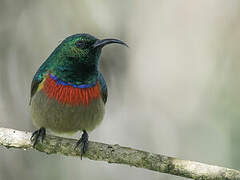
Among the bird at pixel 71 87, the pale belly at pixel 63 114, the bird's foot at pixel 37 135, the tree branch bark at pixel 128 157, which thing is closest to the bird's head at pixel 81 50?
the bird at pixel 71 87

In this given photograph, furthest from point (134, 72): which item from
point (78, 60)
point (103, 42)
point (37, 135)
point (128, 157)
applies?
point (128, 157)

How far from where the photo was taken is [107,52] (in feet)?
25.7

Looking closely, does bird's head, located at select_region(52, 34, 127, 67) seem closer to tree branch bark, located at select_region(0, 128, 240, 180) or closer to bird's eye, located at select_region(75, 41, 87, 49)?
bird's eye, located at select_region(75, 41, 87, 49)

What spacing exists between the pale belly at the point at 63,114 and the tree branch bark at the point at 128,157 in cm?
40

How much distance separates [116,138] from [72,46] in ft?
7.88

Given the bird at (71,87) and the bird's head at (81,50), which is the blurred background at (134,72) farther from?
the bird's head at (81,50)

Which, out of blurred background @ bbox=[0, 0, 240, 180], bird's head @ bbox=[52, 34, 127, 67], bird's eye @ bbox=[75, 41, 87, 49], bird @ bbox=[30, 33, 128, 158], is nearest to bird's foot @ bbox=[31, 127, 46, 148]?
bird @ bbox=[30, 33, 128, 158]

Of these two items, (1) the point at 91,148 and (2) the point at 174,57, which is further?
(2) the point at 174,57

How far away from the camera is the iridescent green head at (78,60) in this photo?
18.7 feet

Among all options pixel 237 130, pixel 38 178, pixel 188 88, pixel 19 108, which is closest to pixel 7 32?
pixel 19 108

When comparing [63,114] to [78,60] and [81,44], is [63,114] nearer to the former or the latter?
[78,60]

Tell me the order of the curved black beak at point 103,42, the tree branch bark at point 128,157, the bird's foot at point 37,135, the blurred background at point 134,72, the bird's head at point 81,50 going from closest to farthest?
the tree branch bark at point 128,157 < the bird's foot at point 37,135 < the curved black beak at point 103,42 < the bird's head at point 81,50 < the blurred background at point 134,72

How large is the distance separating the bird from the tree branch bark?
39cm

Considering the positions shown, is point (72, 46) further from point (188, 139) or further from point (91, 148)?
point (188, 139)
